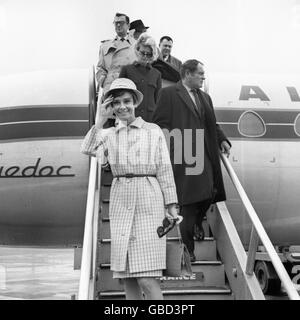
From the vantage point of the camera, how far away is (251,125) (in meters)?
7.90

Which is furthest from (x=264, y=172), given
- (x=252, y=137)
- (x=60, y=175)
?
(x=60, y=175)

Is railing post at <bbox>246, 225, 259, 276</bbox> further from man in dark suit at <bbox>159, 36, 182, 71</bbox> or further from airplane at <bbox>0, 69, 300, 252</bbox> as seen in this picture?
man in dark suit at <bbox>159, 36, 182, 71</bbox>

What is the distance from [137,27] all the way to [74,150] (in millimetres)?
1668

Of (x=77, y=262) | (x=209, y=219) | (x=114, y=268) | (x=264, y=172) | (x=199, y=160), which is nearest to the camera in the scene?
(x=114, y=268)

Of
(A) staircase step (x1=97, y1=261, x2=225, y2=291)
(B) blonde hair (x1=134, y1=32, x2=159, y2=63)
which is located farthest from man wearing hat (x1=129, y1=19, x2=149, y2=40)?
(A) staircase step (x1=97, y1=261, x2=225, y2=291)

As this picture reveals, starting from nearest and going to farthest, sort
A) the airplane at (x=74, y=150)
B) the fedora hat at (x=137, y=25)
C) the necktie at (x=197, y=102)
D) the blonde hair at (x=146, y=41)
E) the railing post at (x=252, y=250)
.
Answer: the railing post at (x=252, y=250), the necktie at (x=197, y=102), the blonde hair at (x=146, y=41), the airplane at (x=74, y=150), the fedora hat at (x=137, y=25)

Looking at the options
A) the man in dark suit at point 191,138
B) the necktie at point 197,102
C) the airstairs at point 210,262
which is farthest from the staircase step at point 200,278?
the necktie at point 197,102

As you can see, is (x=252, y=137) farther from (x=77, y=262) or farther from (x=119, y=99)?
(x=119, y=99)

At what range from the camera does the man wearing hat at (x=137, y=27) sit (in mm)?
7945

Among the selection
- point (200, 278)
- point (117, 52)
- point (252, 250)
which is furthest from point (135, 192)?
point (117, 52)

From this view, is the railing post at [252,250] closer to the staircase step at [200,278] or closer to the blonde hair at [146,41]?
the staircase step at [200,278]

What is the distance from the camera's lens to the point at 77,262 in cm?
731
